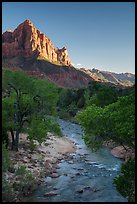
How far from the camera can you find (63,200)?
60.6 feet

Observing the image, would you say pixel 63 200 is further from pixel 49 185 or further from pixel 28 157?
pixel 28 157

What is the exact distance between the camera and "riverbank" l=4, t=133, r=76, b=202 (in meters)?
19.7

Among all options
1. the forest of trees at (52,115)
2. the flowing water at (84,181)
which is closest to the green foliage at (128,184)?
the forest of trees at (52,115)

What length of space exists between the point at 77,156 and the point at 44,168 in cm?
773

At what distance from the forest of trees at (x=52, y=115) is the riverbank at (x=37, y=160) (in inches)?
66.2

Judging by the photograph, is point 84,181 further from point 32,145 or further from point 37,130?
point 32,145

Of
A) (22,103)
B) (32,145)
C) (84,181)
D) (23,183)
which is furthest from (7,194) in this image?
(32,145)

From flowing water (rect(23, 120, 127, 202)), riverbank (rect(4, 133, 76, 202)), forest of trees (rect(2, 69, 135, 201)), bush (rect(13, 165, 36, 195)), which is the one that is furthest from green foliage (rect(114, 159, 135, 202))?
bush (rect(13, 165, 36, 195))

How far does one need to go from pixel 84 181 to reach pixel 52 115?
39.8 feet

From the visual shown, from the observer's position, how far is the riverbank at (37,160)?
64.6ft

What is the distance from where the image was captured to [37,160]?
27.9m

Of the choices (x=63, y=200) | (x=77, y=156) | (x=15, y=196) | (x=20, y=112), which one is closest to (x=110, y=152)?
(x=77, y=156)

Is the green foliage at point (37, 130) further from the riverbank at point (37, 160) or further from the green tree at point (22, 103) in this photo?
the riverbank at point (37, 160)

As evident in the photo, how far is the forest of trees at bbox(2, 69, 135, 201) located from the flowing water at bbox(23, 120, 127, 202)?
3367mm
